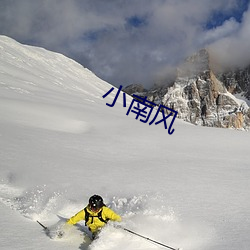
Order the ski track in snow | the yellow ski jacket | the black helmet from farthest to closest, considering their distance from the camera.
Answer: the yellow ski jacket, the black helmet, the ski track in snow

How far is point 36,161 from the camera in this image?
8891mm

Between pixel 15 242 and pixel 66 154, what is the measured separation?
5.49 m

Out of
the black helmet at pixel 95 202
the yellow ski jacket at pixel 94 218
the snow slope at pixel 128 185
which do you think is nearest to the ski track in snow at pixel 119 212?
the snow slope at pixel 128 185

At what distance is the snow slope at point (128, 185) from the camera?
5.04 metres

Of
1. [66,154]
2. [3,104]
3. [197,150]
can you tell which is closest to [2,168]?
[66,154]

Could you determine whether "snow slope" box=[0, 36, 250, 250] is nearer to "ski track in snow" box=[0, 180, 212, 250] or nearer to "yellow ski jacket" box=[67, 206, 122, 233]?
"ski track in snow" box=[0, 180, 212, 250]

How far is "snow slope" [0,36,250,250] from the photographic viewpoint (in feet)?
16.5

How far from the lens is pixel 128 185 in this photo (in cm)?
745

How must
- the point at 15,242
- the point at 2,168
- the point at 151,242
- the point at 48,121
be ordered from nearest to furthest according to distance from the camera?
the point at 15,242
the point at 151,242
the point at 2,168
the point at 48,121

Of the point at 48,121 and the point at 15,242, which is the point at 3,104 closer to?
the point at 48,121

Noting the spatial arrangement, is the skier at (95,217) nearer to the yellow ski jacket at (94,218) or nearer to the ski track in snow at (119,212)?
the yellow ski jacket at (94,218)

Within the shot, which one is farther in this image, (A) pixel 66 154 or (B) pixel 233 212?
(A) pixel 66 154


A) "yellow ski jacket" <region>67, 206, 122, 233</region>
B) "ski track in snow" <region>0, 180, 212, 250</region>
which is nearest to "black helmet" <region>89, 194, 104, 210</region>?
"yellow ski jacket" <region>67, 206, 122, 233</region>

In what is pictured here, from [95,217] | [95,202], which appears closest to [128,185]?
[95,217]
